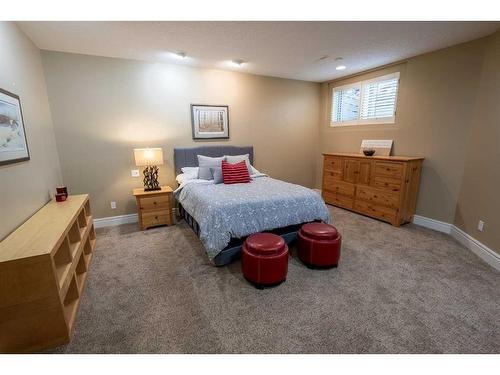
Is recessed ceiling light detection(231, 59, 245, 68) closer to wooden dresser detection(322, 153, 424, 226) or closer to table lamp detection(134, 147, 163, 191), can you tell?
table lamp detection(134, 147, 163, 191)

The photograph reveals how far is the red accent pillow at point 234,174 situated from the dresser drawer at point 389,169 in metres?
2.00

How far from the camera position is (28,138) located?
237 centimetres

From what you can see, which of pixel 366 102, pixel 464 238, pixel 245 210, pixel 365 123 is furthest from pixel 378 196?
pixel 245 210

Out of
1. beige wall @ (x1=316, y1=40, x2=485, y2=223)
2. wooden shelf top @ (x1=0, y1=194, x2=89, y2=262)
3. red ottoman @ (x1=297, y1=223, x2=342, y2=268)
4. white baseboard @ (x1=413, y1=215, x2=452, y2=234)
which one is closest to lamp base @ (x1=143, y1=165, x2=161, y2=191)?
wooden shelf top @ (x1=0, y1=194, x2=89, y2=262)

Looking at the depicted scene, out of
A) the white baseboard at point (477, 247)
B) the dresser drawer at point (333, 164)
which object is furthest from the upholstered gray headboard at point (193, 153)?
the white baseboard at point (477, 247)

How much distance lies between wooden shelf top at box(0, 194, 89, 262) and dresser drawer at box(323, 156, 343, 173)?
388 centimetres

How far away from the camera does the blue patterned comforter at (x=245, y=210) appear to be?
2.35 m

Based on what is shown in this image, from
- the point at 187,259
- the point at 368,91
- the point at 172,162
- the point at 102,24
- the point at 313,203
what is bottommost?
the point at 187,259

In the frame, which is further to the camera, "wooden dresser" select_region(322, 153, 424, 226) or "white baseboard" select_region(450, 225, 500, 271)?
"wooden dresser" select_region(322, 153, 424, 226)

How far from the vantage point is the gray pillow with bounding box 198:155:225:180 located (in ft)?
11.9
